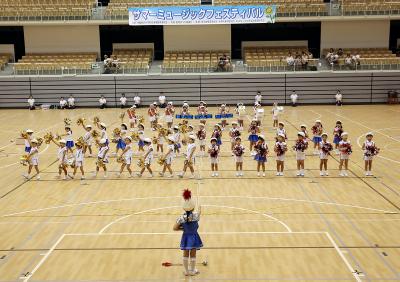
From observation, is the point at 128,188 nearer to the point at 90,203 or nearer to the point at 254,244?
the point at 90,203

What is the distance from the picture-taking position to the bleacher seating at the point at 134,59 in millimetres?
37094

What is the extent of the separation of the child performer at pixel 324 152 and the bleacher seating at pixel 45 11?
2549cm

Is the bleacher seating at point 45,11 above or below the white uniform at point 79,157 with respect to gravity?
above

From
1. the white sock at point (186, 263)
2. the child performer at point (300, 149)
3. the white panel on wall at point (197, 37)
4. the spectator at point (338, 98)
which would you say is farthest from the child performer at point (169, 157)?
the white panel on wall at point (197, 37)

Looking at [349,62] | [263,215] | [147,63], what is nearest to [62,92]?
[147,63]

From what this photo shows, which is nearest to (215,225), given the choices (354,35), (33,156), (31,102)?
(33,156)

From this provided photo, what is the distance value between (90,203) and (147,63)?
23.8m

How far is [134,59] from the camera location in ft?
126

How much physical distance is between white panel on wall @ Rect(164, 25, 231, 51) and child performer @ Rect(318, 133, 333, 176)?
2369 cm

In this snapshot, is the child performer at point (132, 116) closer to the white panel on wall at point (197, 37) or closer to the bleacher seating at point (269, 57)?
the bleacher seating at point (269, 57)

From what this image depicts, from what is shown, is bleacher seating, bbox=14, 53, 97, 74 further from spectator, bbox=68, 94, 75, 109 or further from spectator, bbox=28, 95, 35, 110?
spectator, bbox=28, 95, 35, 110

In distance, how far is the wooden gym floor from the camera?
10.2 m

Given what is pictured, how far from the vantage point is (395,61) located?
3656 cm

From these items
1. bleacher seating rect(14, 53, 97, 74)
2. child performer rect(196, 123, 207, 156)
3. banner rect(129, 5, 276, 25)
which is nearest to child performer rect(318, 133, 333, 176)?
child performer rect(196, 123, 207, 156)
